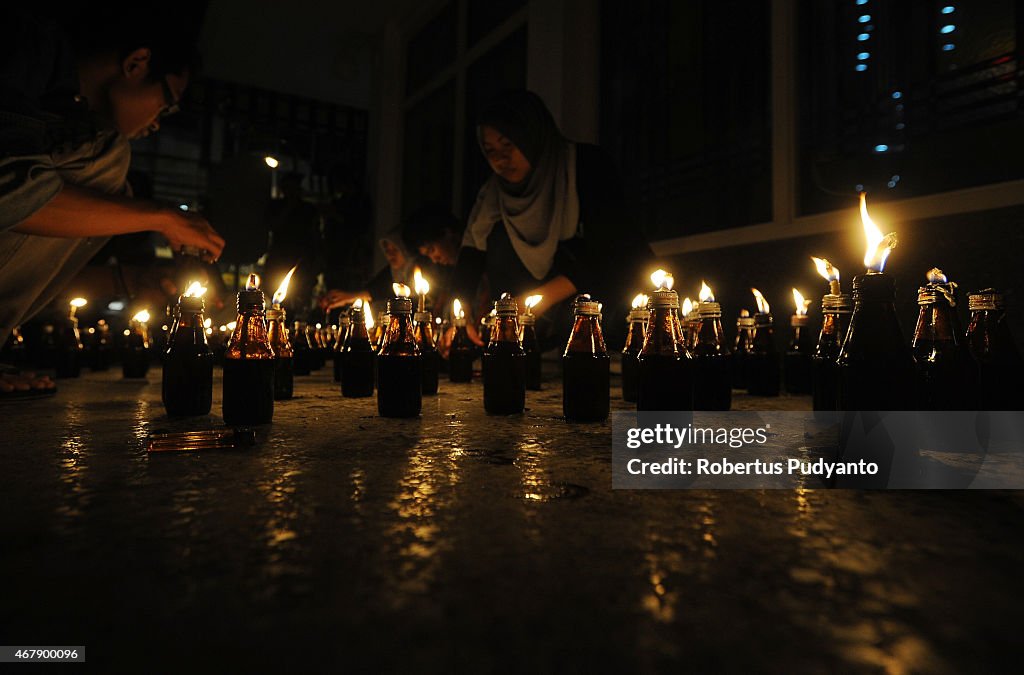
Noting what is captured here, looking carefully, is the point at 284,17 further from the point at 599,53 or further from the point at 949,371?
the point at 949,371

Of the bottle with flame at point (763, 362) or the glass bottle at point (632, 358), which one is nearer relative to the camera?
the glass bottle at point (632, 358)

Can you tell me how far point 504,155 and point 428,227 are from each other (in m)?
1.24

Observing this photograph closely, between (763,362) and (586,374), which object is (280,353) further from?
(763,362)

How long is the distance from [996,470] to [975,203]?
2.02 m

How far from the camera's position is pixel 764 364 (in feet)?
6.39

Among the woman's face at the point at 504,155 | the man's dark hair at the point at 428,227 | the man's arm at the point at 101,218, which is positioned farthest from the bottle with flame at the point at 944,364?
the man's dark hair at the point at 428,227

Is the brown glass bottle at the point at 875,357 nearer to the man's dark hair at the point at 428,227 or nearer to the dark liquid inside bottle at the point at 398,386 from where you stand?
the dark liquid inside bottle at the point at 398,386

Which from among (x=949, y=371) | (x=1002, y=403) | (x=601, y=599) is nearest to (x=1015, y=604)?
(x=601, y=599)

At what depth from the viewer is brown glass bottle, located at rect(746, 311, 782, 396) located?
6.30ft

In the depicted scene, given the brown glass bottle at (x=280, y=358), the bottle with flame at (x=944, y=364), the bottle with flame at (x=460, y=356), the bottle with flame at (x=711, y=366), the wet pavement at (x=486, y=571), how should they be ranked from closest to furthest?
the wet pavement at (x=486, y=571)
the bottle with flame at (x=944, y=364)
the bottle with flame at (x=711, y=366)
the brown glass bottle at (x=280, y=358)
the bottle with flame at (x=460, y=356)

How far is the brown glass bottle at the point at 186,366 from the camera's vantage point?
130 cm

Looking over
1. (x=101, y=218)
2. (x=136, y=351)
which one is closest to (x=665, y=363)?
(x=101, y=218)

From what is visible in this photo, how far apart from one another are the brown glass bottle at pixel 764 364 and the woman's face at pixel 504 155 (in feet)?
5.03

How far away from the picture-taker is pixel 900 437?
28.6 inches
